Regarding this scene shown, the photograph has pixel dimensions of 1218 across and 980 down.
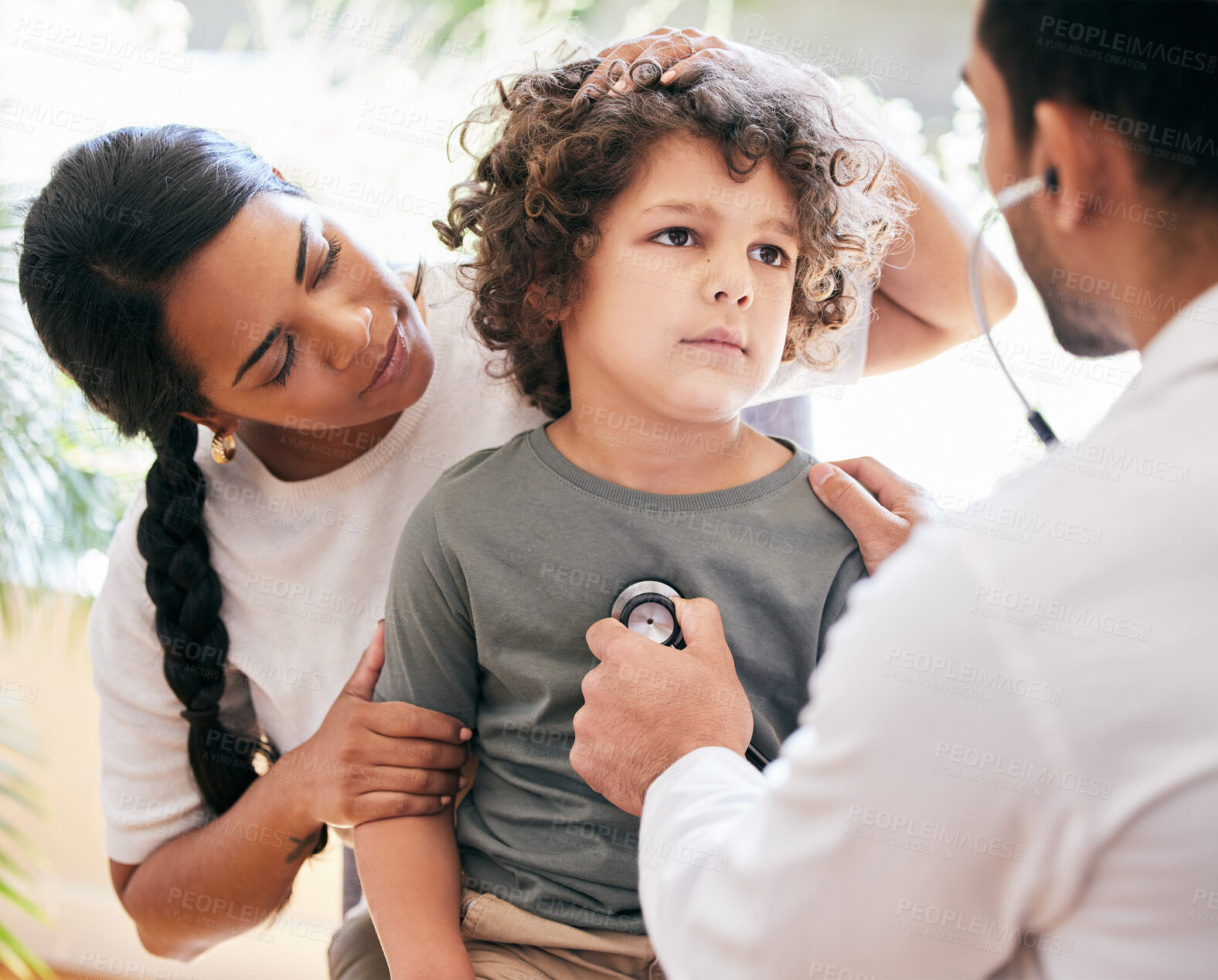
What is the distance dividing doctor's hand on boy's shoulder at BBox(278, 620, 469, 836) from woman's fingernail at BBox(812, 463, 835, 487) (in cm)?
Result: 56

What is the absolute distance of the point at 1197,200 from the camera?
662mm

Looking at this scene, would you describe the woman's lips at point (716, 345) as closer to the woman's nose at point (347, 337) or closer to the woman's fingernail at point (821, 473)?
the woman's fingernail at point (821, 473)

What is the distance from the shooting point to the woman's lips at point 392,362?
4.33 feet

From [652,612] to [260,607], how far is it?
0.67 metres

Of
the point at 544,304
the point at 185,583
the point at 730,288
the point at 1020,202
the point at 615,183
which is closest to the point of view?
the point at 1020,202

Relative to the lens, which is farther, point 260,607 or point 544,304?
point 260,607

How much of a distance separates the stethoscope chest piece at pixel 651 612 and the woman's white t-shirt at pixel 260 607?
446mm

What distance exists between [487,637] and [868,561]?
0.48 metres

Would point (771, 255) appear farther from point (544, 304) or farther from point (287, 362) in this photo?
point (287, 362)

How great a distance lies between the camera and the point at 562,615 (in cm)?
120

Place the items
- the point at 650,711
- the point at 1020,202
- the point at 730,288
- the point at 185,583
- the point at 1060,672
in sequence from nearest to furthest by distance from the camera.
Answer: the point at 1060,672 → the point at 1020,202 → the point at 650,711 → the point at 730,288 → the point at 185,583

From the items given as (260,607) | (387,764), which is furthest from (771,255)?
(260,607)

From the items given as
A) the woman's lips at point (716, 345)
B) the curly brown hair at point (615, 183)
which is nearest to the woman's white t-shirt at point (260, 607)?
the curly brown hair at point (615, 183)

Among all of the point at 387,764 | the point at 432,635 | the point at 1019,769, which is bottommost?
the point at 387,764
